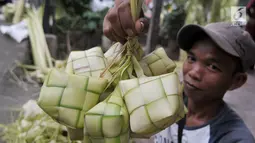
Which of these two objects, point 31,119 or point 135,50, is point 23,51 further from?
point 135,50

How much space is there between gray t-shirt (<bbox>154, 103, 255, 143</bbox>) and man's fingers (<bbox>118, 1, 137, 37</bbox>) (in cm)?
44

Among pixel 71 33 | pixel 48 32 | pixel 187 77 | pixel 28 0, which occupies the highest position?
pixel 187 77

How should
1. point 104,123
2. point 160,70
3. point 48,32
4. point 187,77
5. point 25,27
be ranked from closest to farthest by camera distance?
point 104,123
point 160,70
point 187,77
point 25,27
point 48,32

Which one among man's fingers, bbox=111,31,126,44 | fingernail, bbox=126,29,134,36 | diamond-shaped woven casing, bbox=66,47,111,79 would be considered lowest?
diamond-shaped woven casing, bbox=66,47,111,79

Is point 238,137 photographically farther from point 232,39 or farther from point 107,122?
point 107,122

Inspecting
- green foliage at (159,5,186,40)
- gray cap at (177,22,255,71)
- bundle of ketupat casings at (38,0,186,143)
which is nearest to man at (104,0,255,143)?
gray cap at (177,22,255,71)

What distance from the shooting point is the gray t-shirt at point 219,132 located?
0.74 m

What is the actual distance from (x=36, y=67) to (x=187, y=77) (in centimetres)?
185

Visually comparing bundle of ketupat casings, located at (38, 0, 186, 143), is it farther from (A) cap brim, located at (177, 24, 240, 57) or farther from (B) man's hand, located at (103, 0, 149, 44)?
(A) cap brim, located at (177, 24, 240, 57)

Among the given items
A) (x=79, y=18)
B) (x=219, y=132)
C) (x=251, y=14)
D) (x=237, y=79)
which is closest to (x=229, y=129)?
(x=219, y=132)

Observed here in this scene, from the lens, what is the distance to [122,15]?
0.46 metres

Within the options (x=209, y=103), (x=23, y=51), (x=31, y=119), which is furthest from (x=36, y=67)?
(x=209, y=103)

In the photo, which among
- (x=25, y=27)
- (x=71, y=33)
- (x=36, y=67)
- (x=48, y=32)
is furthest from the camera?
(x=71, y=33)

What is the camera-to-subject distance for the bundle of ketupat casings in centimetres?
44
